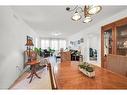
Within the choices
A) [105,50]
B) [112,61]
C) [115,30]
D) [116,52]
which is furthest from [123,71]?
[105,50]

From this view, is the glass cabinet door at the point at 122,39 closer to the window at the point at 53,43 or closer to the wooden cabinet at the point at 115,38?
the wooden cabinet at the point at 115,38

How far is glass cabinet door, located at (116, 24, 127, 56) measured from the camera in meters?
3.55

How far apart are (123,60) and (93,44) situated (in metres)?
5.78

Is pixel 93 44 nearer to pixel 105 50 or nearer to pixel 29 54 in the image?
pixel 105 50

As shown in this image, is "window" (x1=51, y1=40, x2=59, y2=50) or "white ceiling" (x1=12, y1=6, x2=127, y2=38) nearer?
"white ceiling" (x1=12, y1=6, x2=127, y2=38)

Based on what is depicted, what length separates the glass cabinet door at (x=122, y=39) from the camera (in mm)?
3549

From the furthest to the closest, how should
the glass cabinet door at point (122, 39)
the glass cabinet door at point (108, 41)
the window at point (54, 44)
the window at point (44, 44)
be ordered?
1. the window at point (54, 44)
2. the window at point (44, 44)
3. the glass cabinet door at point (108, 41)
4. the glass cabinet door at point (122, 39)

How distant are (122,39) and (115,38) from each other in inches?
9.9

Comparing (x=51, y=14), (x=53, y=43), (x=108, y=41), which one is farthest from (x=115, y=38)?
(x=53, y=43)

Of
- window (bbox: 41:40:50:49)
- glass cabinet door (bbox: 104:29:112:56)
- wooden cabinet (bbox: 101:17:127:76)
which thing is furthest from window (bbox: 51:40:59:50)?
glass cabinet door (bbox: 104:29:112:56)

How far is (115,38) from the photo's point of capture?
12.8ft

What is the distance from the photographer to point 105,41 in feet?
14.9

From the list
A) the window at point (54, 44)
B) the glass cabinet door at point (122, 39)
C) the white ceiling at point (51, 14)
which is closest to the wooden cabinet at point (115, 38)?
the glass cabinet door at point (122, 39)

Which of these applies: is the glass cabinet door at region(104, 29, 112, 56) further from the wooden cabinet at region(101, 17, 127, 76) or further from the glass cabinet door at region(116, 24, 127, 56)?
the glass cabinet door at region(116, 24, 127, 56)
